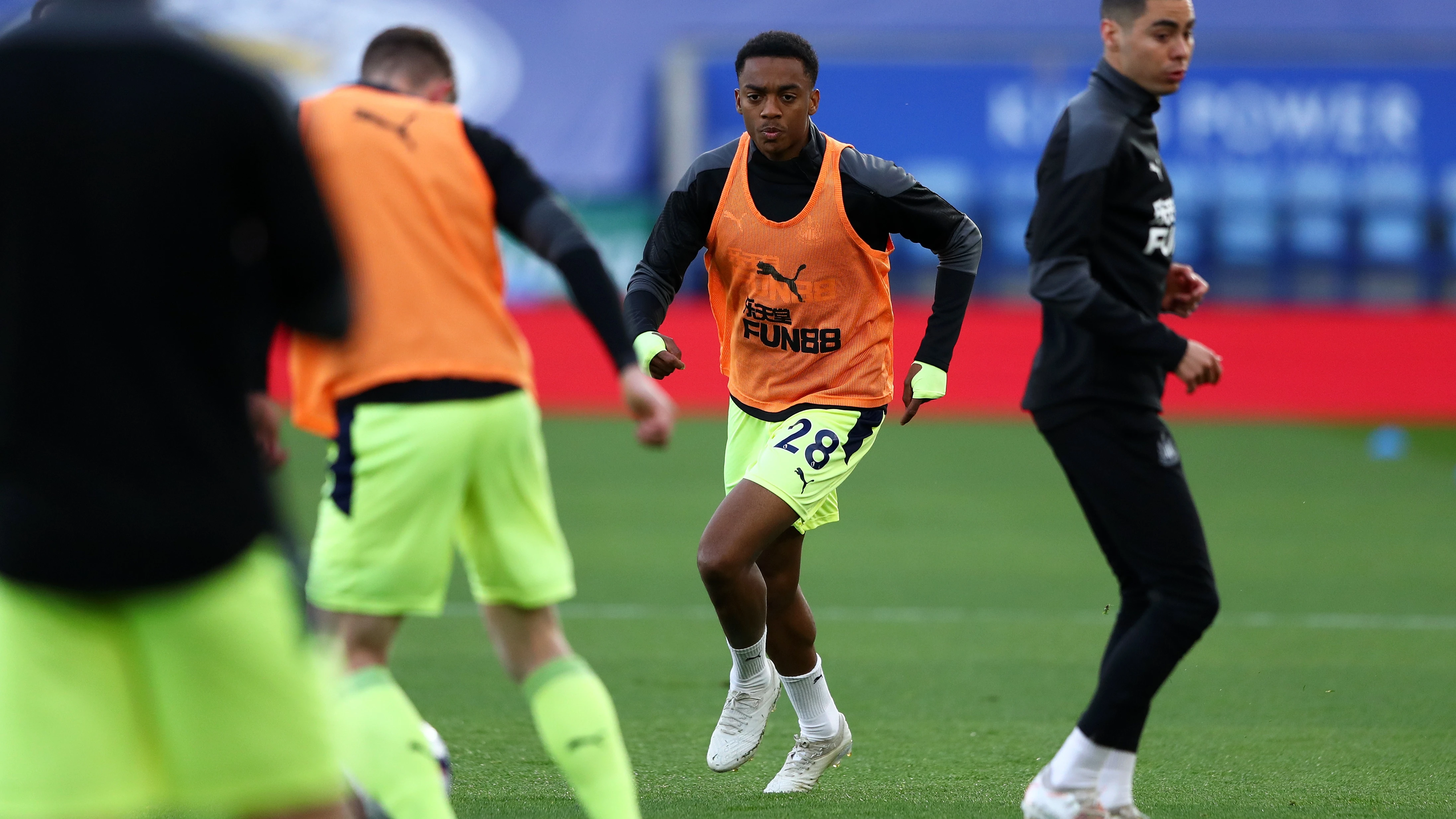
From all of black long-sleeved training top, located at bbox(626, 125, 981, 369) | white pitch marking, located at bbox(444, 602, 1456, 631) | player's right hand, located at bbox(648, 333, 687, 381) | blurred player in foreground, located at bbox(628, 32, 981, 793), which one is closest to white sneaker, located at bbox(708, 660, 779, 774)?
blurred player in foreground, located at bbox(628, 32, 981, 793)

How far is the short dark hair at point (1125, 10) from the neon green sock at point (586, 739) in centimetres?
209

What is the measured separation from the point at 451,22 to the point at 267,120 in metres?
26.0

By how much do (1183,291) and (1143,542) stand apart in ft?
2.62

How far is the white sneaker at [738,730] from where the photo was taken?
16.4ft

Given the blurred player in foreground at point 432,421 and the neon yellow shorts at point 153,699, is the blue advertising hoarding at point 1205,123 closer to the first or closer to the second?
the blurred player in foreground at point 432,421

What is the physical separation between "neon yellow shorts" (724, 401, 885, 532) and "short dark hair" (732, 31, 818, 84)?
103 centimetres

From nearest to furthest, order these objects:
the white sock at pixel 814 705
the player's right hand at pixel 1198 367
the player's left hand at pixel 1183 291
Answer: the player's right hand at pixel 1198 367 < the player's left hand at pixel 1183 291 < the white sock at pixel 814 705

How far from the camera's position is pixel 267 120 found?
2.28 m

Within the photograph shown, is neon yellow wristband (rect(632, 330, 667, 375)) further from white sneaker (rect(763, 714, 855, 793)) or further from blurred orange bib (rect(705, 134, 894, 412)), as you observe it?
white sneaker (rect(763, 714, 855, 793))

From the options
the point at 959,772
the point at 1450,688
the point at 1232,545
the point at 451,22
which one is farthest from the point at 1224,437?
the point at 451,22

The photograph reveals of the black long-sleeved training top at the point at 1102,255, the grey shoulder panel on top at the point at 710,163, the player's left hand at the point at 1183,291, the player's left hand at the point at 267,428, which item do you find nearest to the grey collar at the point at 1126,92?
the black long-sleeved training top at the point at 1102,255

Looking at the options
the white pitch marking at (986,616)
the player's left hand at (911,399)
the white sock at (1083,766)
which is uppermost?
the player's left hand at (911,399)

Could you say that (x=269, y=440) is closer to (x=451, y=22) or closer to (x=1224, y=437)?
(x=1224, y=437)

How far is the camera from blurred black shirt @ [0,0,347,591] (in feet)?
7.22
